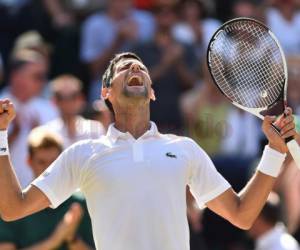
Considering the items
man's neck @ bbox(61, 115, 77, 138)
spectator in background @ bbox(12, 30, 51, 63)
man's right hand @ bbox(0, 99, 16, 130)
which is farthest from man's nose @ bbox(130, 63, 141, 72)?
spectator in background @ bbox(12, 30, 51, 63)

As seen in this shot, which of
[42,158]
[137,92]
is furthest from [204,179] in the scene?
[42,158]

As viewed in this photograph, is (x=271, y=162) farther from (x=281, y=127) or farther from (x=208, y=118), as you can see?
(x=208, y=118)

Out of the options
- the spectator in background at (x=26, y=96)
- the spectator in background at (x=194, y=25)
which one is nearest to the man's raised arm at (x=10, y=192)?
the spectator in background at (x=26, y=96)

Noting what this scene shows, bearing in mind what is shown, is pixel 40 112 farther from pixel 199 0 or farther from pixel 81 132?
pixel 199 0

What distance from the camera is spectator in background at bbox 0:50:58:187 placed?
1002cm

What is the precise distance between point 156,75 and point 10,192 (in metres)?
5.71

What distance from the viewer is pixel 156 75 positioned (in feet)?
37.0

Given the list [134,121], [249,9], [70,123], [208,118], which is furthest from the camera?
[249,9]

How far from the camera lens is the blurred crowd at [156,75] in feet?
32.0

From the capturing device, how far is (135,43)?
1158cm

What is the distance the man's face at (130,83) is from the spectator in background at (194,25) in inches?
238

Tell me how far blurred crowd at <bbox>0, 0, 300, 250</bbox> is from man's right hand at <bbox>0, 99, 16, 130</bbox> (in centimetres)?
332

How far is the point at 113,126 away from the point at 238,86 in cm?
78

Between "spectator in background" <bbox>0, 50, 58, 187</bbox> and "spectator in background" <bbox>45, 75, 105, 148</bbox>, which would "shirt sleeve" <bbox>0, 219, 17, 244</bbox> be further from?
"spectator in background" <bbox>0, 50, 58, 187</bbox>
